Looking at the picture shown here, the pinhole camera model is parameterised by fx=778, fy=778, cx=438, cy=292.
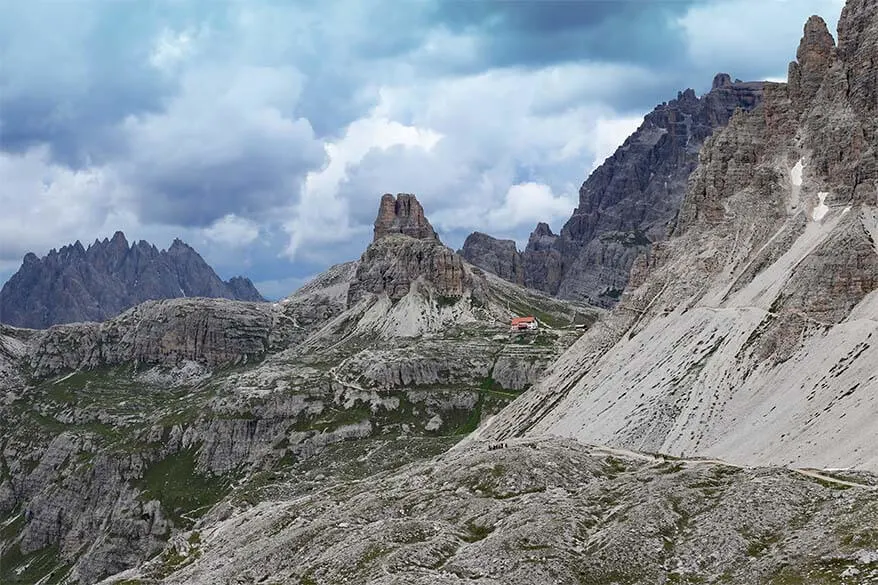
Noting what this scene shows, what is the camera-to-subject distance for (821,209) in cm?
14775

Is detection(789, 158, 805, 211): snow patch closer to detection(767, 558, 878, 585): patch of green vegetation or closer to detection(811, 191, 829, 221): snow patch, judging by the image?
detection(811, 191, 829, 221): snow patch

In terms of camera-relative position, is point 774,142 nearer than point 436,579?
No

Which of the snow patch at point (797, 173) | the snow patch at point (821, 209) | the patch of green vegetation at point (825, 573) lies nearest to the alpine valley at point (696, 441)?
the patch of green vegetation at point (825, 573)

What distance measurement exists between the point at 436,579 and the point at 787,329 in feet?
283

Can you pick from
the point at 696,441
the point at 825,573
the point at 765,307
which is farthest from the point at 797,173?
the point at 825,573

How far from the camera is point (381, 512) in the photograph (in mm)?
85250

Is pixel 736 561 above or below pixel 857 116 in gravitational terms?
below

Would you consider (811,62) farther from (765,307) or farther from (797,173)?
(765,307)

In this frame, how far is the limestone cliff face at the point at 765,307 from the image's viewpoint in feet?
355

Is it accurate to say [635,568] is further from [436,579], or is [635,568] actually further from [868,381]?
[868,381]

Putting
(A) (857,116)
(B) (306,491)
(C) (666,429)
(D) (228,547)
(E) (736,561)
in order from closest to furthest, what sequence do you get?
(E) (736,561) < (D) (228,547) < (C) (666,429) < (B) (306,491) < (A) (857,116)

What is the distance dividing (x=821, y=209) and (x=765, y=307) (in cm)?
2987

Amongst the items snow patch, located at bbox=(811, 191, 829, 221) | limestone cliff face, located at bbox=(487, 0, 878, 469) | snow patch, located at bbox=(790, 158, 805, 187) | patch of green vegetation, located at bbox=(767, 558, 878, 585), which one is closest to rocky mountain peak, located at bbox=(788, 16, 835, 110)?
limestone cliff face, located at bbox=(487, 0, 878, 469)

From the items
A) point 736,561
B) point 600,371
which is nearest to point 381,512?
point 736,561
